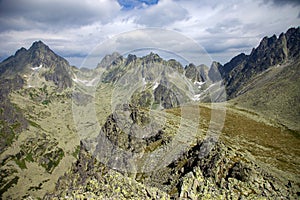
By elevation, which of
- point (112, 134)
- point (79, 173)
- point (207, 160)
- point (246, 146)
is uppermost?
point (207, 160)

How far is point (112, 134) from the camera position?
212ft

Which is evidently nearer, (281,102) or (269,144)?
(269,144)

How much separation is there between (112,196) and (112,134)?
46.4 m

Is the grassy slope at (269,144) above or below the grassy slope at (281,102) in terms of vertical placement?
below

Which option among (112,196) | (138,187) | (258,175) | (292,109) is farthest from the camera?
(292,109)

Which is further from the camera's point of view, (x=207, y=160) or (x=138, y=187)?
(x=207, y=160)

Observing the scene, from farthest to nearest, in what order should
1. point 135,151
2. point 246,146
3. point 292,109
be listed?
point 292,109 < point 246,146 < point 135,151

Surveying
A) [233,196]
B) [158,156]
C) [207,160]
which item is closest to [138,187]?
[233,196]

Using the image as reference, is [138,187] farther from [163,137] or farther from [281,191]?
[163,137]

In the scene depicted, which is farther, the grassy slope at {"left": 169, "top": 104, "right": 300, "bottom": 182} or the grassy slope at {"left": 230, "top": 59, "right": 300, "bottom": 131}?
the grassy slope at {"left": 230, "top": 59, "right": 300, "bottom": 131}

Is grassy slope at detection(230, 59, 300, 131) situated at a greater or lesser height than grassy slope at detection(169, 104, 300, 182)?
greater

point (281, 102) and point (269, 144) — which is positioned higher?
point (281, 102)

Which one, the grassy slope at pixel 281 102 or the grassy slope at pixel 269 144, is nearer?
the grassy slope at pixel 269 144

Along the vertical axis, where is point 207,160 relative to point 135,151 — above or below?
above
